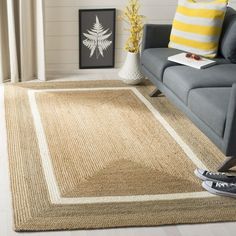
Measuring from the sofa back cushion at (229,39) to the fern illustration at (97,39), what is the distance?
4.16 ft

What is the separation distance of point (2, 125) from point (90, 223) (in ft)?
4.42

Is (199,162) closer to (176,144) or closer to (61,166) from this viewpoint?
(176,144)

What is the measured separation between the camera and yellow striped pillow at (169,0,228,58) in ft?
11.2

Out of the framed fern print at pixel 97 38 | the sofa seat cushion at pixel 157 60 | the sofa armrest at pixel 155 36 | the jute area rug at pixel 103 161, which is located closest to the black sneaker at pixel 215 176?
the jute area rug at pixel 103 161

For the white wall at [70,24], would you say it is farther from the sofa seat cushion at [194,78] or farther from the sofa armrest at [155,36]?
the sofa seat cushion at [194,78]

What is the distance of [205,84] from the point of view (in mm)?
2852

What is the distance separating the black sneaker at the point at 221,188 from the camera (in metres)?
2.27

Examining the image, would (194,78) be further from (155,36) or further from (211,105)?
(155,36)

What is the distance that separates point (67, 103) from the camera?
11.7 ft

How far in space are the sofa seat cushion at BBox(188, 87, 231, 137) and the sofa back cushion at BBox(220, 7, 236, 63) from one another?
72 cm

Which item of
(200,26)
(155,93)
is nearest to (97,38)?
(155,93)

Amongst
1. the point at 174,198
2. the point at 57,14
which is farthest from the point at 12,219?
the point at 57,14

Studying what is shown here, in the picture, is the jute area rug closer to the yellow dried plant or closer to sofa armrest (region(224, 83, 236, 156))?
sofa armrest (region(224, 83, 236, 156))

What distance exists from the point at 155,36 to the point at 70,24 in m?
0.95
